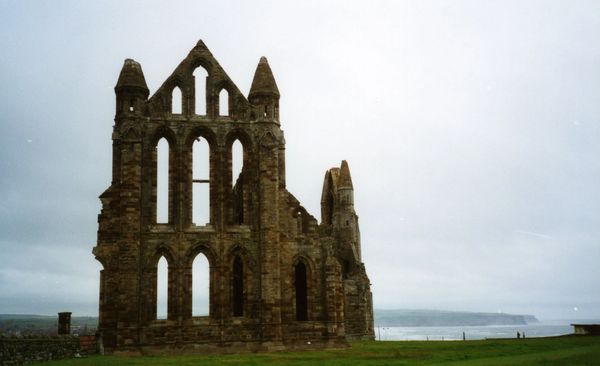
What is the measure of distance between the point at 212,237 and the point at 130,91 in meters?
8.55

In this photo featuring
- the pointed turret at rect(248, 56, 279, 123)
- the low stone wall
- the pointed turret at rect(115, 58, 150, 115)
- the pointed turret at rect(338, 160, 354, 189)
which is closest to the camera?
the low stone wall

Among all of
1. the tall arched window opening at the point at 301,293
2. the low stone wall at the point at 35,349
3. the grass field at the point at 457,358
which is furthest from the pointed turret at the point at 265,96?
the low stone wall at the point at 35,349

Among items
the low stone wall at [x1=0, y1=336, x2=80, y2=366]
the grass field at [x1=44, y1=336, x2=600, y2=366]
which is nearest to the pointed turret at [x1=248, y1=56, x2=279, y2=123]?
the grass field at [x1=44, y1=336, x2=600, y2=366]

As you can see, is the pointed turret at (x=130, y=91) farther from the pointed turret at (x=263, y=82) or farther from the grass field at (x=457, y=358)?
the grass field at (x=457, y=358)

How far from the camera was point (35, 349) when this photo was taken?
3130cm

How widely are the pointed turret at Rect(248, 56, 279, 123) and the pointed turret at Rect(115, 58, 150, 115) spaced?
5748mm

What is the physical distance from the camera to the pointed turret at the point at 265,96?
39.0 m

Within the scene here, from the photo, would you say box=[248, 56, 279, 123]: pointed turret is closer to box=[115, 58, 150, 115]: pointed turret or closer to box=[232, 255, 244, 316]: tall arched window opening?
box=[115, 58, 150, 115]: pointed turret

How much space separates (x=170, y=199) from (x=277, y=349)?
30.6 ft

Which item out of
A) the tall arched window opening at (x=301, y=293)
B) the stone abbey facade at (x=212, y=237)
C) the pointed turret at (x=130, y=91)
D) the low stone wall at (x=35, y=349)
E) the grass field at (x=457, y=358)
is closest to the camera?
the grass field at (x=457, y=358)

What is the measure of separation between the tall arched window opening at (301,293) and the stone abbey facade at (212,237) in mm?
62

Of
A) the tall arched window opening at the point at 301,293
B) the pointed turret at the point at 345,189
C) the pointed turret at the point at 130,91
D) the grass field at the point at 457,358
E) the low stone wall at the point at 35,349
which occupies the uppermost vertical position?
the pointed turret at the point at 130,91

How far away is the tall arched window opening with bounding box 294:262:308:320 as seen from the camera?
39719 mm

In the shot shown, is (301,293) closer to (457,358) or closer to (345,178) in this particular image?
(457,358)
